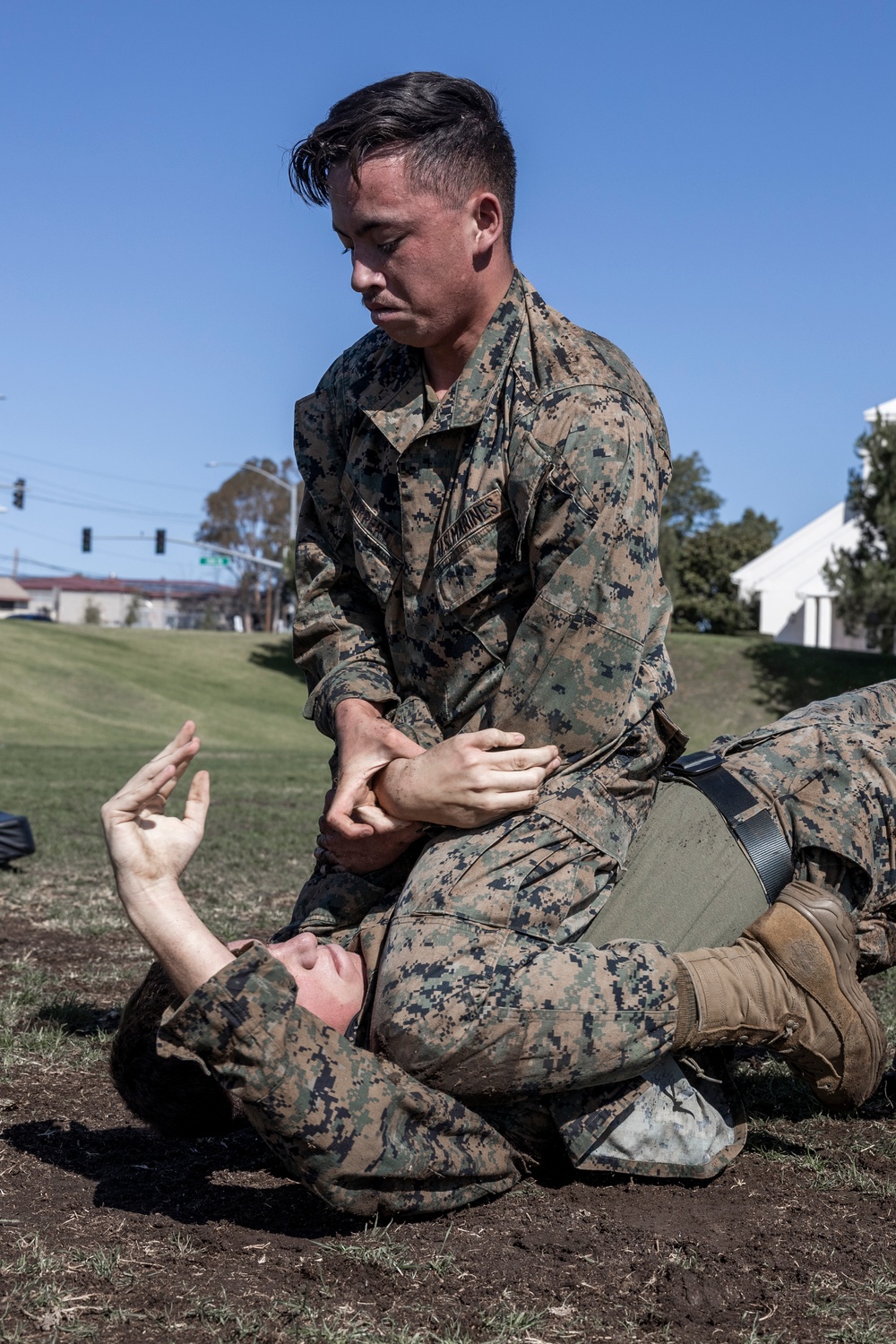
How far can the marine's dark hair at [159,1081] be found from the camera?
10.4 feet

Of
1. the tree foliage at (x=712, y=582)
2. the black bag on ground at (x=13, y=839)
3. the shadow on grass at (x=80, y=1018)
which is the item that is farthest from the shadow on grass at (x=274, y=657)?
the shadow on grass at (x=80, y=1018)

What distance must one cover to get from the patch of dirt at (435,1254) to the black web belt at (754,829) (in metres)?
0.69

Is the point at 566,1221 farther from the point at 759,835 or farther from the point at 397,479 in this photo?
the point at 397,479

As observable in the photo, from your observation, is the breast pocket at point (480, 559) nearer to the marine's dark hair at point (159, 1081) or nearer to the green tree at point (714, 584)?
the marine's dark hair at point (159, 1081)

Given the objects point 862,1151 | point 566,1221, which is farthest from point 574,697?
point 862,1151

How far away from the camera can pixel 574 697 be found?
3.16m

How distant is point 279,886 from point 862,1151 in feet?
15.7

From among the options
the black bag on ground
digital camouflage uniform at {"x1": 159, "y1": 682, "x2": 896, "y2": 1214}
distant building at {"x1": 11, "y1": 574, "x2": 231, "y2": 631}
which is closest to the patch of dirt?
digital camouflage uniform at {"x1": 159, "y1": 682, "x2": 896, "y2": 1214}

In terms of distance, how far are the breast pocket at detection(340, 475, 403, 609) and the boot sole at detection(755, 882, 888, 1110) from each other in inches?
52.2

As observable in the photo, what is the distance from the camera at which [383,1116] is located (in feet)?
8.89

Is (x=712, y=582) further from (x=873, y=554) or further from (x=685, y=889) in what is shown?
(x=685, y=889)

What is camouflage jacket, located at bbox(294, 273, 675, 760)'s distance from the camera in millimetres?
3170

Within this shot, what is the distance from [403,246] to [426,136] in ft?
0.88

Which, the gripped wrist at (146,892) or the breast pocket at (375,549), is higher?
the breast pocket at (375,549)
